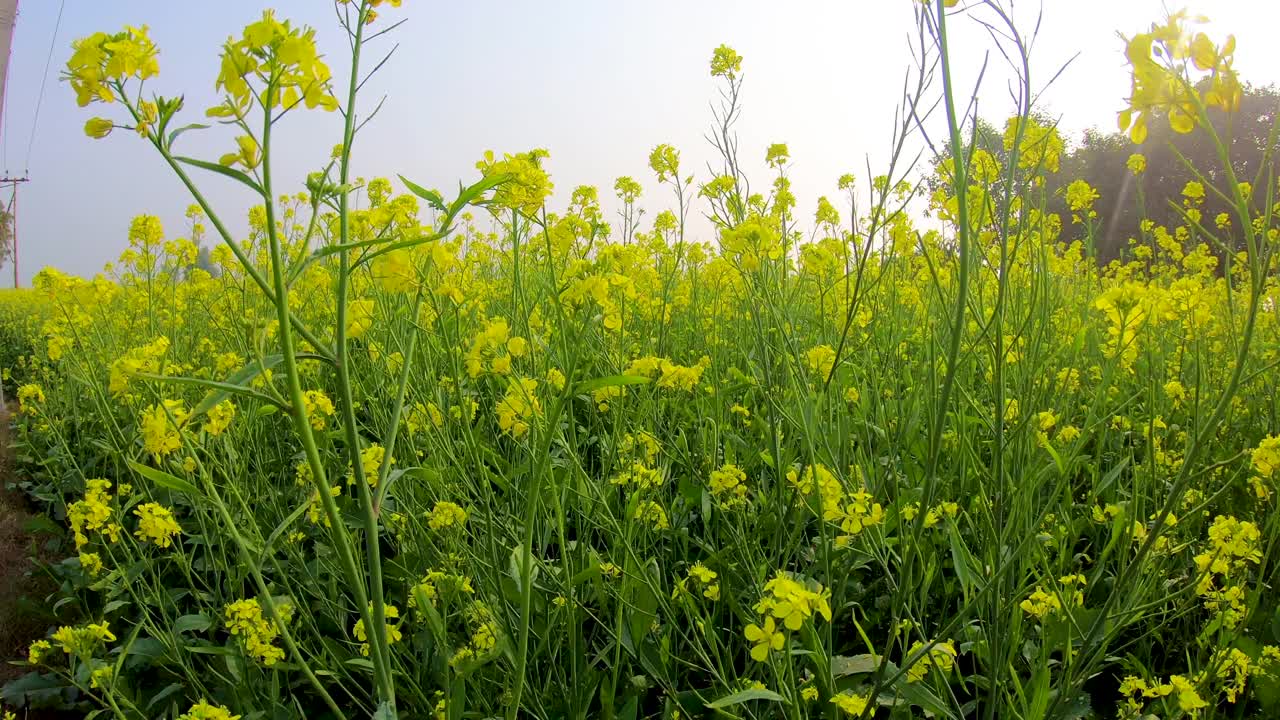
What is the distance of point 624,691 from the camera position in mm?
1622

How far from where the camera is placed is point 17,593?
2.55 metres

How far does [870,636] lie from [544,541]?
81 centimetres

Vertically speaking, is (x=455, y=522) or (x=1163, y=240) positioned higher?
(x=1163, y=240)

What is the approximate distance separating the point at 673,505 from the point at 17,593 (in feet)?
7.61

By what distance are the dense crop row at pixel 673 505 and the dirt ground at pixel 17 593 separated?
160mm

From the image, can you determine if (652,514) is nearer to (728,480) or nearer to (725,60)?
(728,480)

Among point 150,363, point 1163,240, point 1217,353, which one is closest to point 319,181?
point 150,363

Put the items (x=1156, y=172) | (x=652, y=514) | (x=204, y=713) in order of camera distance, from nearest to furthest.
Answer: (x=204, y=713) < (x=652, y=514) < (x=1156, y=172)

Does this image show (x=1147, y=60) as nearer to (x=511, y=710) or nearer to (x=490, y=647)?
(x=511, y=710)

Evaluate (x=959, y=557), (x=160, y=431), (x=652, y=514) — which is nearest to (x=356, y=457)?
(x=160, y=431)

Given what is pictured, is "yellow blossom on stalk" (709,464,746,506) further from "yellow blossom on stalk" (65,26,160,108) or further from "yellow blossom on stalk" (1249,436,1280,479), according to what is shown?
"yellow blossom on stalk" (65,26,160,108)

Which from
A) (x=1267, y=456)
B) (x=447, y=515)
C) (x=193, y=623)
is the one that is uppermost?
(x=1267, y=456)

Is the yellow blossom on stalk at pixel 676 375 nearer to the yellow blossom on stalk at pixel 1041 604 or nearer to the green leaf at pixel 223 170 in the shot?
the yellow blossom on stalk at pixel 1041 604

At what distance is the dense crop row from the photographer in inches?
34.2
